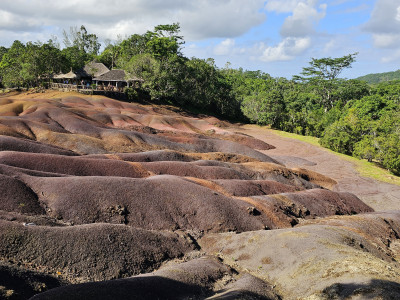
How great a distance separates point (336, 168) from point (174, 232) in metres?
32.2

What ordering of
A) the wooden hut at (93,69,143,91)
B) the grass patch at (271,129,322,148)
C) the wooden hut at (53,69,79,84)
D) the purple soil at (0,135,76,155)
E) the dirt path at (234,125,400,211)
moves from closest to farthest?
1. the purple soil at (0,135,76,155)
2. the dirt path at (234,125,400,211)
3. the grass patch at (271,129,322,148)
4. the wooden hut at (93,69,143,91)
5. the wooden hut at (53,69,79,84)

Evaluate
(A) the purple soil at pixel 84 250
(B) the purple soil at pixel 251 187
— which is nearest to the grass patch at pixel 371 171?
(B) the purple soil at pixel 251 187

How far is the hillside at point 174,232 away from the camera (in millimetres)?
11836

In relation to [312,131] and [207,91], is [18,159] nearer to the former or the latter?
[312,131]

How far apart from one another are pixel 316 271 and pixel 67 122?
1476 inches

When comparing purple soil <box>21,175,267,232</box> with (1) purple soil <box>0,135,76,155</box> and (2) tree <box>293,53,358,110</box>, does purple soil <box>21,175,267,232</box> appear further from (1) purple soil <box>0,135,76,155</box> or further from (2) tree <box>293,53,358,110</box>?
(2) tree <box>293,53,358,110</box>

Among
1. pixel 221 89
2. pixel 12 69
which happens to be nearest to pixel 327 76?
pixel 221 89

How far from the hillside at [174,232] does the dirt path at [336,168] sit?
61cm

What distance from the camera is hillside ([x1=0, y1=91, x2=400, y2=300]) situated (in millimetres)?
11836

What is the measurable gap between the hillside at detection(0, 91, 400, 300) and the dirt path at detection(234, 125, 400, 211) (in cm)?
61

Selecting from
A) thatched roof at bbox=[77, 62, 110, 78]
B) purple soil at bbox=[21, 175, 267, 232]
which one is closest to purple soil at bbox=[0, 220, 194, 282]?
purple soil at bbox=[21, 175, 267, 232]

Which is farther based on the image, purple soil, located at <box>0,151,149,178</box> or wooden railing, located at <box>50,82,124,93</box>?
wooden railing, located at <box>50,82,124,93</box>

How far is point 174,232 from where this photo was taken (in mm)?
18406

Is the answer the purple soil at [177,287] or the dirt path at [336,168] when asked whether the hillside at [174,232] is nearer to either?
the purple soil at [177,287]
